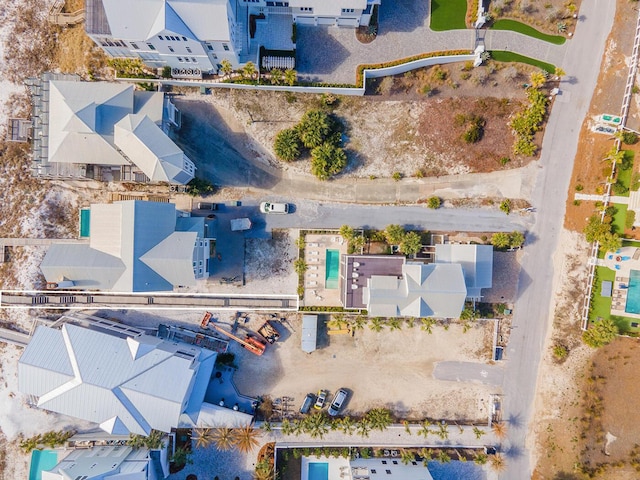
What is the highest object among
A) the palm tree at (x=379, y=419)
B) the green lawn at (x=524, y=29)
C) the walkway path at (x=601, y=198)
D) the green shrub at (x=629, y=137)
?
the green lawn at (x=524, y=29)

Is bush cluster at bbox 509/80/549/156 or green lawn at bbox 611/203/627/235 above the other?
bush cluster at bbox 509/80/549/156

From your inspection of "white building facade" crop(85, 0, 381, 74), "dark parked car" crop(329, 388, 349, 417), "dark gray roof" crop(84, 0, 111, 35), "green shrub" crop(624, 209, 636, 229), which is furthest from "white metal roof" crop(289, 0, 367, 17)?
"dark parked car" crop(329, 388, 349, 417)

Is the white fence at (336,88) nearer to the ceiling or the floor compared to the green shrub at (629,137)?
nearer to the ceiling

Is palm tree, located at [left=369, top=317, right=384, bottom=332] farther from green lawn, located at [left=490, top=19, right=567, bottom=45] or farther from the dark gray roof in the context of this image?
the dark gray roof

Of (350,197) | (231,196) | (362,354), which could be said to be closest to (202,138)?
(231,196)

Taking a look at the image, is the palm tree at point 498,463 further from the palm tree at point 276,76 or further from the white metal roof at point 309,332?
the palm tree at point 276,76

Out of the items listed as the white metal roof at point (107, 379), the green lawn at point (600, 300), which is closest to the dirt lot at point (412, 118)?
the green lawn at point (600, 300)
